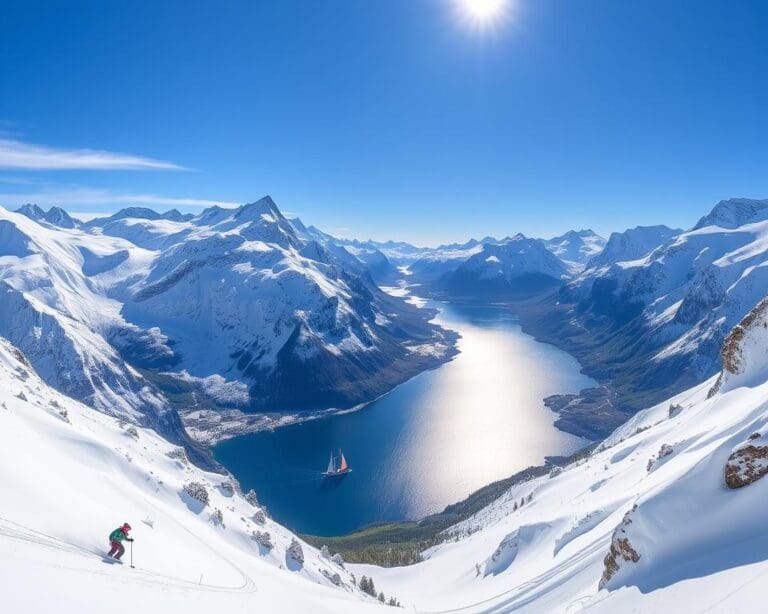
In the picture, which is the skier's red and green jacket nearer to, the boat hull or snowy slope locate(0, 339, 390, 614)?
snowy slope locate(0, 339, 390, 614)

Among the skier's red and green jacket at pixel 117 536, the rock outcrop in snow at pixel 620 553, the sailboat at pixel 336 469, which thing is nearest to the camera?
the skier's red and green jacket at pixel 117 536

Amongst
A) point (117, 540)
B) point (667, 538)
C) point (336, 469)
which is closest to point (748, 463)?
point (667, 538)

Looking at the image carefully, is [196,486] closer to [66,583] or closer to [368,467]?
[66,583]

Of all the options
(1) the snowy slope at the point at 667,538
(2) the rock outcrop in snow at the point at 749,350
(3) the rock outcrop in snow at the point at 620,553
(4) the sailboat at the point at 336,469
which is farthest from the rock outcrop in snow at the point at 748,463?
(4) the sailboat at the point at 336,469

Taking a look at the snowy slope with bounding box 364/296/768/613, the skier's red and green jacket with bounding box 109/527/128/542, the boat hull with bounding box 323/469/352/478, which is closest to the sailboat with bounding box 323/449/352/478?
the boat hull with bounding box 323/469/352/478

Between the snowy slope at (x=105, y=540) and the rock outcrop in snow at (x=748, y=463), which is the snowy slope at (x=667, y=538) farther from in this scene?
the snowy slope at (x=105, y=540)

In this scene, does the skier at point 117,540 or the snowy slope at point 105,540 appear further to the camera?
the skier at point 117,540

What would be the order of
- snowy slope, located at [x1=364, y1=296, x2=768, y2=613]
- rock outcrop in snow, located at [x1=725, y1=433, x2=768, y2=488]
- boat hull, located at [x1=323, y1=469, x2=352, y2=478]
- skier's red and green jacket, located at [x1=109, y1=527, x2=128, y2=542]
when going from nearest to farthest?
snowy slope, located at [x1=364, y1=296, x2=768, y2=613] < rock outcrop in snow, located at [x1=725, y1=433, x2=768, y2=488] < skier's red and green jacket, located at [x1=109, y1=527, x2=128, y2=542] < boat hull, located at [x1=323, y1=469, x2=352, y2=478]
